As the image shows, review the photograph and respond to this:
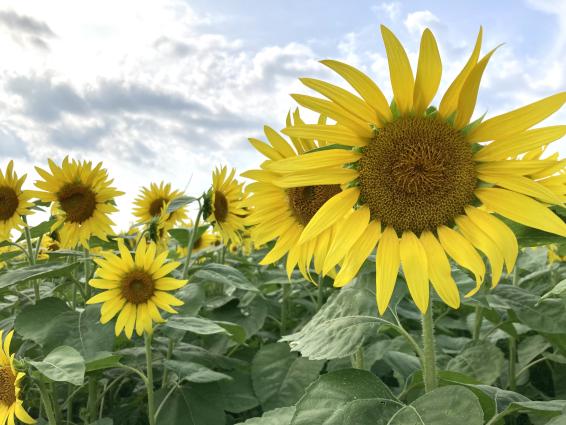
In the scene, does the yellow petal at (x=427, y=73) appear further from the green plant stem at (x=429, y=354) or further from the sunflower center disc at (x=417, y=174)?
the green plant stem at (x=429, y=354)

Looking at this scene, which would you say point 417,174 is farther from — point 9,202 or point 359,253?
point 9,202

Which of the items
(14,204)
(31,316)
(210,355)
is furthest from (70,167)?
(210,355)

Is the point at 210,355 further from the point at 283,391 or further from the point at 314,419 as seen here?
the point at 314,419

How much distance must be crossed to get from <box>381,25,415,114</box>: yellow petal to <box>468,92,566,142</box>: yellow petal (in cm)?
19

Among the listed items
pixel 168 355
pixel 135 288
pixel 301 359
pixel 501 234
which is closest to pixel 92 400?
pixel 168 355

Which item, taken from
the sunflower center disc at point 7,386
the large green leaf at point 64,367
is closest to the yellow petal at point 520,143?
the large green leaf at point 64,367

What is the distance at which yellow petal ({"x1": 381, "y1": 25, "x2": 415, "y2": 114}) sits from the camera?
1.40 m

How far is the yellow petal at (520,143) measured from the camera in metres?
1.44

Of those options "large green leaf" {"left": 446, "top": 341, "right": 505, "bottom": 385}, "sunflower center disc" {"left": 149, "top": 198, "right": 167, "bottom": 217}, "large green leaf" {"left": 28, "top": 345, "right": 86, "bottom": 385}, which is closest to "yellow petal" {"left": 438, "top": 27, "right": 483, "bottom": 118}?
"large green leaf" {"left": 446, "top": 341, "right": 505, "bottom": 385}

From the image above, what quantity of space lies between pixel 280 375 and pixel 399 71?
1.68 metres

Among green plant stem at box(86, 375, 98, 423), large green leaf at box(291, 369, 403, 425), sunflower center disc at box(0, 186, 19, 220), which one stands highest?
sunflower center disc at box(0, 186, 19, 220)

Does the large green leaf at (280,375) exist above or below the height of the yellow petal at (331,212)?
below

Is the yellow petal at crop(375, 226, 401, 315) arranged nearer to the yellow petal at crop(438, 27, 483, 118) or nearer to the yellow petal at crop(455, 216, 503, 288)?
the yellow petal at crop(455, 216, 503, 288)

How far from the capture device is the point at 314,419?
135 centimetres
